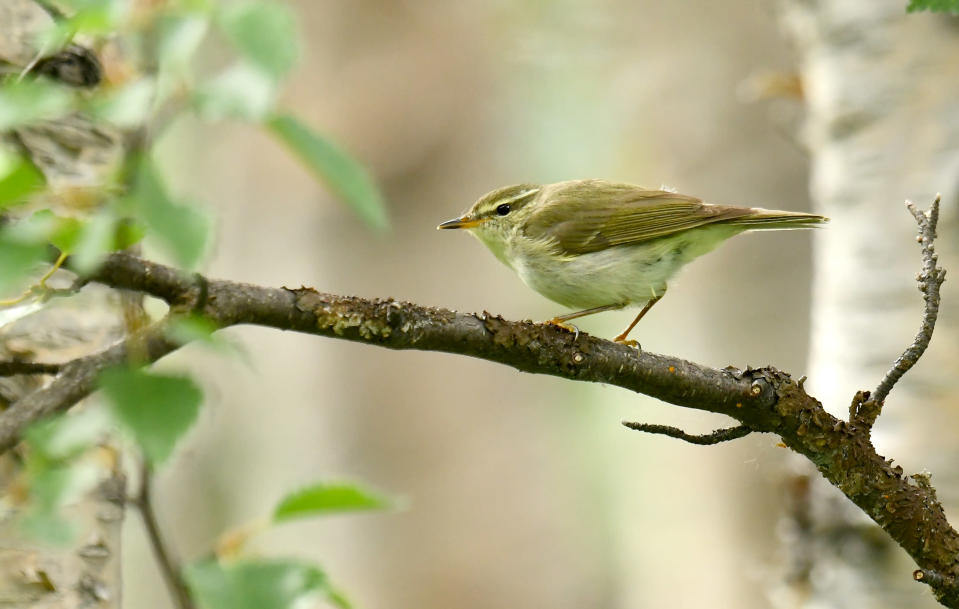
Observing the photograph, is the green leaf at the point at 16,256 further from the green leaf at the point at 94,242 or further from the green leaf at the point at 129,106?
the green leaf at the point at 129,106

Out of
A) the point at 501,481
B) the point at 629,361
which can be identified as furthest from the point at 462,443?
the point at 629,361

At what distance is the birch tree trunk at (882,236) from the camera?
3.76 m

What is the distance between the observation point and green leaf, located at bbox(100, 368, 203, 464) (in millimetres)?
1032

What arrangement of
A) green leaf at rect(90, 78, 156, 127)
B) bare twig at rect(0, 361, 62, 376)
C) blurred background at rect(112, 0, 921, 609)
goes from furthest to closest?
blurred background at rect(112, 0, 921, 609), bare twig at rect(0, 361, 62, 376), green leaf at rect(90, 78, 156, 127)

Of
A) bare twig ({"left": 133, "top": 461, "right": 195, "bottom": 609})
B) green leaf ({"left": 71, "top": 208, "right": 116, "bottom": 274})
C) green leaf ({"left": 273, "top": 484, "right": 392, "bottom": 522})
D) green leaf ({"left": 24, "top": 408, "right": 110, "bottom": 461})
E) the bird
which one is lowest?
bare twig ({"left": 133, "top": 461, "right": 195, "bottom": 609})

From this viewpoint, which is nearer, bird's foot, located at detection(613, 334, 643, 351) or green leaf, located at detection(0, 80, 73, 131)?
green leaf, located at detection(0, 80, 73, 131)

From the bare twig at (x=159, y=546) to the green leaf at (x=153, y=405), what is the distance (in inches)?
1.7

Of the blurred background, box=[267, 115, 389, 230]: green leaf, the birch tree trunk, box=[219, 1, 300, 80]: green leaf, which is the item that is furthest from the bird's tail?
the blurred background

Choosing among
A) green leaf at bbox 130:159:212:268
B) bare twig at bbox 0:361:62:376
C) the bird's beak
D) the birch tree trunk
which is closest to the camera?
green leaf at bbox 130:159:212:268

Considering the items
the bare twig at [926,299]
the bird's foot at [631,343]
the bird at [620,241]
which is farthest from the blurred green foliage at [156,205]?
the bird at [620,241]

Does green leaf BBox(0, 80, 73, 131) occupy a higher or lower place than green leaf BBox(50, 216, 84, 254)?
higher

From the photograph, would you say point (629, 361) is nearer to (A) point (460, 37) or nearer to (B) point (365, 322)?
(B) point (365, 322)

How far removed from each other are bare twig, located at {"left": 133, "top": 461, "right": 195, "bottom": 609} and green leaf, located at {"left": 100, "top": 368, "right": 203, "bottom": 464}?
0.14 ft

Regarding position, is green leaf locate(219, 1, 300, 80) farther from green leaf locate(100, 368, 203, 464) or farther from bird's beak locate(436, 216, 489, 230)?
bird's beak locate(436, 216, 489, 230)
